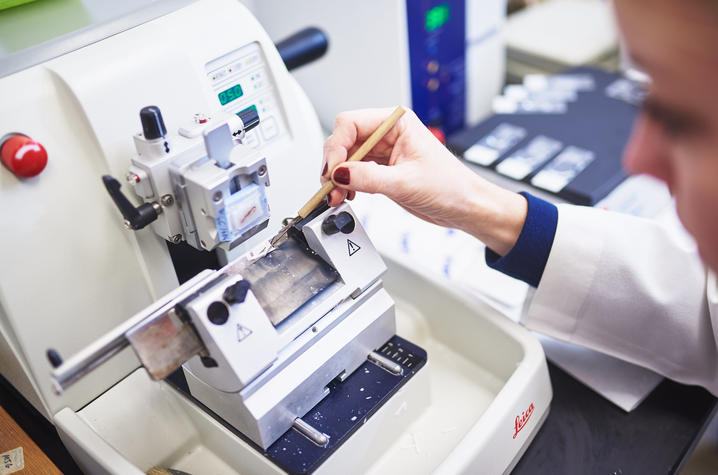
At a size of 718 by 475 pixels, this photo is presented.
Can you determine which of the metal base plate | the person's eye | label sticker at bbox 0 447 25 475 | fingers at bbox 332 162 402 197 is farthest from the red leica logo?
label sticker at bbox 0 447 25 475

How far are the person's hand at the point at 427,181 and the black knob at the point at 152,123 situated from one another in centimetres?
24

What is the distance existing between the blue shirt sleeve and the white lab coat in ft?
0.04

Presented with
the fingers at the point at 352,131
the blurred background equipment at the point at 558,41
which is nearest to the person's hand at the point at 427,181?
the fingers at the point at 352,131

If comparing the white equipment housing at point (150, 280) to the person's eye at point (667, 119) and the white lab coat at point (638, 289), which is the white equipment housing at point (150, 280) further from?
the person's eye at point (667, 119)

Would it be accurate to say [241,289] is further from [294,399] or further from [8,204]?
[8,204]

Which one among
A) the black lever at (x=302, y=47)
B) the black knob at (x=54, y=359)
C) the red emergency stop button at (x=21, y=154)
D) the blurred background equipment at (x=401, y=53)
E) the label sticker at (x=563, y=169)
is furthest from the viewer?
the blurred background equipment at (x=401, y=53)

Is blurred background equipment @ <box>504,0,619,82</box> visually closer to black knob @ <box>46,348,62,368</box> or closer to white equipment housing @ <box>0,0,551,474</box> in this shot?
white equipment housing @ <box>0,0,551,474</box>

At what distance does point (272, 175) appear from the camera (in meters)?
0.95

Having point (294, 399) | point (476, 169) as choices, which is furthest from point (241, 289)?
point (476, 169)

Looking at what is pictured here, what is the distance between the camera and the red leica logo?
2.87ft

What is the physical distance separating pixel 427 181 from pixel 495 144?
0.70 m

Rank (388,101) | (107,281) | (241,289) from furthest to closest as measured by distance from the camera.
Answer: (388,101)
(107,281)
(241,289)

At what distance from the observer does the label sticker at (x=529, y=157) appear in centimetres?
150

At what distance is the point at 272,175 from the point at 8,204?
1.14 ft
